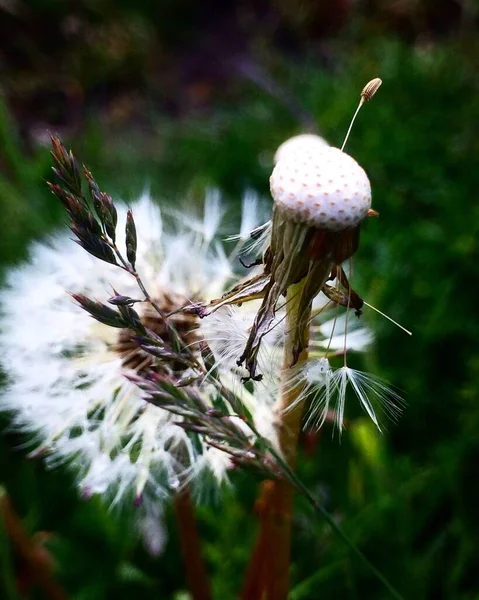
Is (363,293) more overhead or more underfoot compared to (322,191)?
more overhead

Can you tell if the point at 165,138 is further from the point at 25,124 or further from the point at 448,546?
the point at 448,546

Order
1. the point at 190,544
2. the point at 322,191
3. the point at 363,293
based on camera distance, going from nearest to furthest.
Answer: the point at 322,191 → the point at 190,544 → the point at 363,293

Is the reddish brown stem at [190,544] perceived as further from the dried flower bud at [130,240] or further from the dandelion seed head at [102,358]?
the dried flower bud at [130,240]

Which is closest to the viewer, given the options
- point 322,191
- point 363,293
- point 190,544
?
point 322,191

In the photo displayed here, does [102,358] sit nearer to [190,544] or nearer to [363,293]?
[190,544]

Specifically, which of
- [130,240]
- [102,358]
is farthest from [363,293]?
[130,240]

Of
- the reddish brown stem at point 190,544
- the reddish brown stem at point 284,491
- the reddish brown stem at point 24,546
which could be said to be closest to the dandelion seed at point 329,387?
the reddish brown stem at point 284,491
